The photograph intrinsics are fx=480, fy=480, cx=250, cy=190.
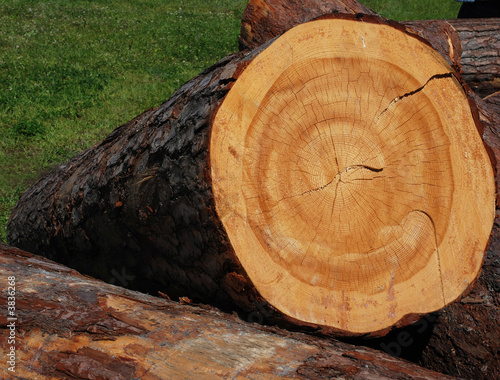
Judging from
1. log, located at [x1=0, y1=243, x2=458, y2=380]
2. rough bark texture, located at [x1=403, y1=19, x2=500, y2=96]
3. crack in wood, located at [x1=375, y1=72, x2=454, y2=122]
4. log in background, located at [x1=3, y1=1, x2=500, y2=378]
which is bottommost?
log, located at [x1=0, y1=243, x2=458, y2=380]

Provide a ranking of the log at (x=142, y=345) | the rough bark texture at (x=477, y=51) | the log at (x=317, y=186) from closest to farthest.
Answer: the log at (x=142, y=345), the log at (x=317, y=186), the rough bark texture at (x=477, y=51)

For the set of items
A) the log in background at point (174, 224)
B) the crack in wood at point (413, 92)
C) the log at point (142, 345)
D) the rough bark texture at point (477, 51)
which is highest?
the rough bark texture at point (477, 51)

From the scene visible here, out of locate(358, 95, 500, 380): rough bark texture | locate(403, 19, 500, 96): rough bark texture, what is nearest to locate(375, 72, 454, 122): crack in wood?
locate(358, 95, 500, 380): rough bark texture

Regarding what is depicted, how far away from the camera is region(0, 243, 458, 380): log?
1.65m

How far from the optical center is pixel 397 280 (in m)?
2.21

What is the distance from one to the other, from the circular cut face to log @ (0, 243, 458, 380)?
0.79ft

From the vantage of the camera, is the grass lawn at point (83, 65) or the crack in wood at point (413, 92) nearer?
the crack in wood at point (413, 92)

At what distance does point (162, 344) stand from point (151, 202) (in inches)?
28.9

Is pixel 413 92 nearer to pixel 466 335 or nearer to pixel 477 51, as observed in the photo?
pixel 466 335

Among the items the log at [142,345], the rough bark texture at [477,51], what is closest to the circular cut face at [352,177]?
the log at [142,345]

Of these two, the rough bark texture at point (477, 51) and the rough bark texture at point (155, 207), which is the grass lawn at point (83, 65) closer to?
the rough bark texture at point (155, 207)

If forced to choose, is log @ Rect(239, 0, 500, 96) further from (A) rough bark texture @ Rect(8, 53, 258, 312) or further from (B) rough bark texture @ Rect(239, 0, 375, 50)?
(A) rough bark texture @ Rect(8, 53, 258, 312)

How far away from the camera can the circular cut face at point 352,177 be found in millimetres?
2002

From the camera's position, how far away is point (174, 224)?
216 cm
